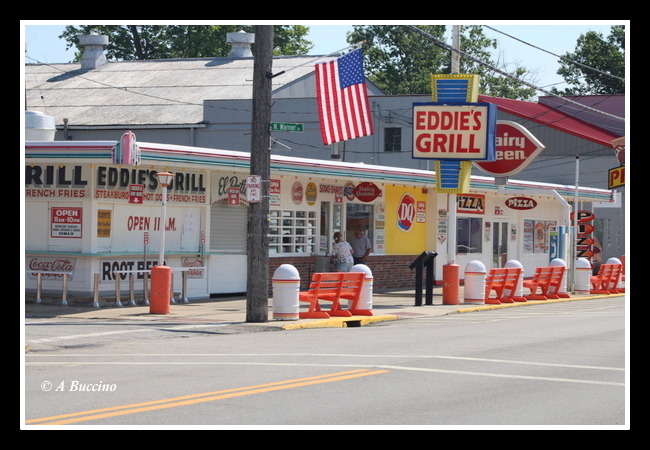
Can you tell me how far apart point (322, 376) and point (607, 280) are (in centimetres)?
2253

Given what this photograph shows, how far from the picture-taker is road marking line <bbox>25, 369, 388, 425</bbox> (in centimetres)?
894

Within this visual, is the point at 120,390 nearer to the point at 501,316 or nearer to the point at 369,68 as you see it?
the point at 501,316

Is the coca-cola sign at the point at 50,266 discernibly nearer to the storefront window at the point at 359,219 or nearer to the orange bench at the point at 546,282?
the storefront window at the point at 359,219

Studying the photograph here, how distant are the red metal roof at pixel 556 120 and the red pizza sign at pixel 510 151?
19415 mm

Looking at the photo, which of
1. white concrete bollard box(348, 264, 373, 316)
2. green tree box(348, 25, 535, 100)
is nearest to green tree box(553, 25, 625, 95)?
green tree box(348, 25, 535, 100)

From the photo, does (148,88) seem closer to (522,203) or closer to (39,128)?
(522,203)

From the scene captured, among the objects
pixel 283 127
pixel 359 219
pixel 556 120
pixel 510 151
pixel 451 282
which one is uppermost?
pixel 556 120

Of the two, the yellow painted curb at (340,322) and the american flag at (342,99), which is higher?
the american flag at (342,99)

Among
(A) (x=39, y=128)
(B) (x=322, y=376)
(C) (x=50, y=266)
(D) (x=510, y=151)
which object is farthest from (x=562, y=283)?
(B) (x=322, y=376)

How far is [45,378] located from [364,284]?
1032cm

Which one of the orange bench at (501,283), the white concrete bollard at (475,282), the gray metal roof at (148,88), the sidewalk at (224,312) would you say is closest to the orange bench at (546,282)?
the orange bench at (501,283)

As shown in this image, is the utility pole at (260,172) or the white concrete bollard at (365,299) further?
the white concrete bollard at (365,299)

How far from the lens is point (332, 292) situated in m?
20.5

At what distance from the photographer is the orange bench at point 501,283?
25875 mm
